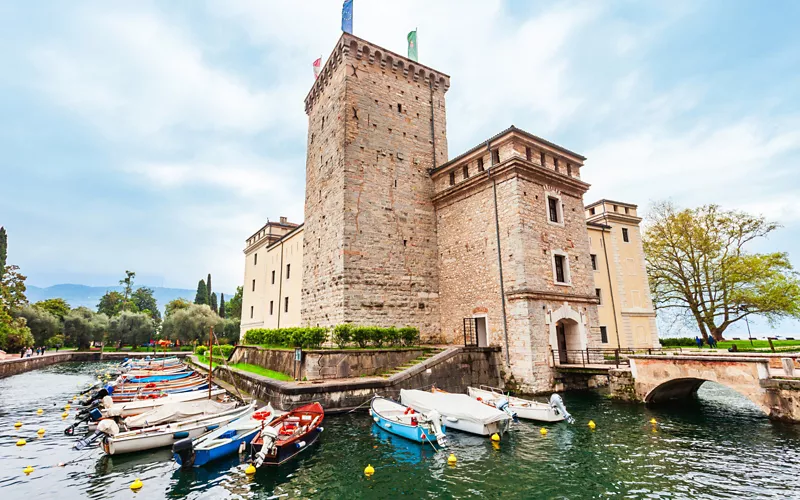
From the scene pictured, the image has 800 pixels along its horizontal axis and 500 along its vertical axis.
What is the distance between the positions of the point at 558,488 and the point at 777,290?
102ft

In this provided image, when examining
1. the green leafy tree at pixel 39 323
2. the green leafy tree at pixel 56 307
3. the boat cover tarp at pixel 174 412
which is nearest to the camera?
the boat cover tarp at pixel 174 412

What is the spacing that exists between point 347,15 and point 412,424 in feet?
75.7

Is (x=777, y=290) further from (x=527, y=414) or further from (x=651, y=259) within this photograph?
(x=527, y=414)

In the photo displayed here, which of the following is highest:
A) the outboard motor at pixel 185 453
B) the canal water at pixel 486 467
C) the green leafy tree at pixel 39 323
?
the green leafy tree at pixel 39 323

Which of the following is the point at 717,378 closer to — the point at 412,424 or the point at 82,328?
the point at 412,424

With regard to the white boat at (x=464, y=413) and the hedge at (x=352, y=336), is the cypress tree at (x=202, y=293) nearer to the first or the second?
the hedge at (x=352, y=336)

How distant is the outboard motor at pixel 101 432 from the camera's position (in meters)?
10.3

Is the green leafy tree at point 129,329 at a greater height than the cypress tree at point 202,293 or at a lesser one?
lesser

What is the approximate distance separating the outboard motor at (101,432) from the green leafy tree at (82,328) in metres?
49.1

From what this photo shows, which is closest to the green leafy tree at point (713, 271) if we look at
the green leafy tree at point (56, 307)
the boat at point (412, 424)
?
the boat at point (412, 424)

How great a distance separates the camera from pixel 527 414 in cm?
1290

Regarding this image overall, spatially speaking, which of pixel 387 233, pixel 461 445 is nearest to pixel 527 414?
pixel 461 445

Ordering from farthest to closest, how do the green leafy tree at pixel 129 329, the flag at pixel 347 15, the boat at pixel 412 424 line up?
the green leafy tree at pixel 129 329 < the flag at pixel 347 15 < the boat at pixel 412 424

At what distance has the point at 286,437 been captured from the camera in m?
9.69
